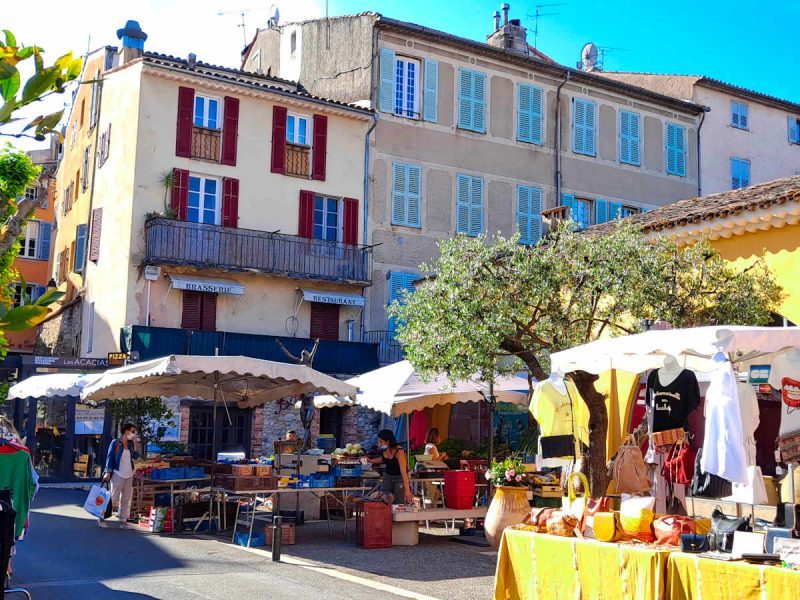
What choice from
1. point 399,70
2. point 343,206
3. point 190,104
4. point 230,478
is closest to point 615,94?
point 399,70

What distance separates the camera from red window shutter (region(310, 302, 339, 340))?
93.6ft

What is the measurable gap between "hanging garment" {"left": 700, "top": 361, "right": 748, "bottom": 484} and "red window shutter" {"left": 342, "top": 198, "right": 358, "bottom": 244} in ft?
70.8

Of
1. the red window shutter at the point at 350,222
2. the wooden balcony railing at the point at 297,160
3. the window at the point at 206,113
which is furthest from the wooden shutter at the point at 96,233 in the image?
the red window shutter at the point at 350,222

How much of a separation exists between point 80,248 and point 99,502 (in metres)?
17.8

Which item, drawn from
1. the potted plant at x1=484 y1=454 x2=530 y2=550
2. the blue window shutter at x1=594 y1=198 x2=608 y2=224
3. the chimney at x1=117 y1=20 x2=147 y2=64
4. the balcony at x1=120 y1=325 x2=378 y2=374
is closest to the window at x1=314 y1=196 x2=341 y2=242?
the balcony at x1=120 y1=325 x2=378 y2=374

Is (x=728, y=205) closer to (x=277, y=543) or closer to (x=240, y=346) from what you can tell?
(x=277, y=543)

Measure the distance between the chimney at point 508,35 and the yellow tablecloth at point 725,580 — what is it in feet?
98.8

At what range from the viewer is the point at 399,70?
29547 mm

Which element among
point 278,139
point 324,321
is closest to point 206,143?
point 278,139

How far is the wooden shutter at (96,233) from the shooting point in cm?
2841

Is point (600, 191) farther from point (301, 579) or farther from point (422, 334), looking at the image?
point (301, 579)

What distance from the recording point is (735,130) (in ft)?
114

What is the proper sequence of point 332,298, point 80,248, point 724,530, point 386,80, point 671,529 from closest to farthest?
point 724,530
point 671,529
point 332,298
point 386,80
point 80,248

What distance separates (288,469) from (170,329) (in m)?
10.8
